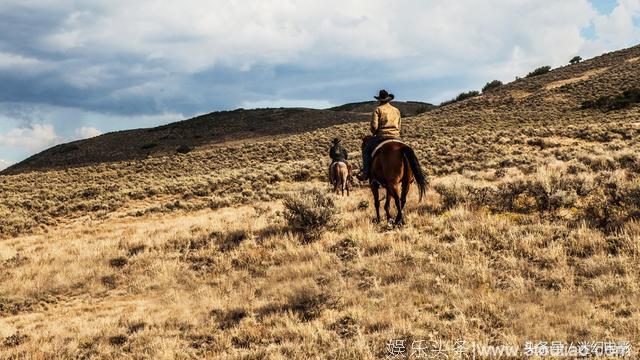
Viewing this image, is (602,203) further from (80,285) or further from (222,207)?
(222,207)

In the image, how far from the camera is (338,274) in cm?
801

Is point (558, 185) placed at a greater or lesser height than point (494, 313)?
greater

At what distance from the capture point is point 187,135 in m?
70.6

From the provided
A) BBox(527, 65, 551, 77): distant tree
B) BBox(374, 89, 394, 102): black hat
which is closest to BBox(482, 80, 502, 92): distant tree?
BBox(527, 65, 551, 77): distant tree

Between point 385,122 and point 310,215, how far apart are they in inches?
118

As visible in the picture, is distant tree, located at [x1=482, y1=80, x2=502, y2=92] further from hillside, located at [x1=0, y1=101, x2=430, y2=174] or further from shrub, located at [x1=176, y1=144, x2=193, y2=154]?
shrub, located at [x1=176, y1=144, x2=193, y2=154]

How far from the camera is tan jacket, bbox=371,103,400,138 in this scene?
11297mm

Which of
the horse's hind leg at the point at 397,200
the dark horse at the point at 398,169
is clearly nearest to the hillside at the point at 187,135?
the dark horse at the point at 398,169

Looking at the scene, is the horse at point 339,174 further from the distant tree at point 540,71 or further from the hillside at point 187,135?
the distant tree at point 540,71

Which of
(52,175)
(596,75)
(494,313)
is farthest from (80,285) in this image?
(596,75)

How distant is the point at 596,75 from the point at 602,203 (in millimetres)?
56366

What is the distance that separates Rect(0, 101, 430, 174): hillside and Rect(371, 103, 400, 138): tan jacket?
50.6 m

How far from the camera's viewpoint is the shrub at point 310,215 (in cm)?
1116

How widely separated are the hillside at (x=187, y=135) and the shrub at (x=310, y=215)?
163ft
